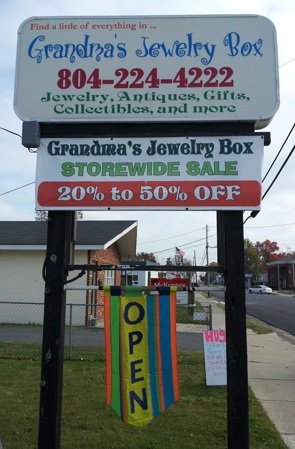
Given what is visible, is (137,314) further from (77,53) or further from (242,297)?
(77,53)

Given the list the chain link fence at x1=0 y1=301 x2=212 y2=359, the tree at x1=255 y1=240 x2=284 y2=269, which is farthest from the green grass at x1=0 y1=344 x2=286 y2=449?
the tree at x1=255 y1=240 x2=284 y2=269

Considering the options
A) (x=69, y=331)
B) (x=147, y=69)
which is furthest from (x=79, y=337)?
(x=147, y=69)

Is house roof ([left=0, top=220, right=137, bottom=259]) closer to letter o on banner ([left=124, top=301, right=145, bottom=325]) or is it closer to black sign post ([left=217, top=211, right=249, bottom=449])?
letter o on banner ([left=124, top=301, right=145, bottom=325])

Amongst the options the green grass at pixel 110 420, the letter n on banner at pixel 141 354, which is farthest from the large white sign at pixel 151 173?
the green grass at pixel 110 420

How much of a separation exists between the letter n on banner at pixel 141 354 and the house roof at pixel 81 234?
13108 mm

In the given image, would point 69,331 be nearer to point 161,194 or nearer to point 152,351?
point 152,351

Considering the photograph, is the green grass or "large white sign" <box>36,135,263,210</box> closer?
"large white sign" <box>36,135,263,210</box>

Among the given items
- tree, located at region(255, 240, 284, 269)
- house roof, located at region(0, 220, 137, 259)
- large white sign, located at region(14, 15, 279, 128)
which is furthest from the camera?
tree, located at region(255, 240, 284, 269)

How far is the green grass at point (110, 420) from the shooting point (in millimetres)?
5305

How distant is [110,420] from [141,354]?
2151 mm

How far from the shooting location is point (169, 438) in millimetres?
5465

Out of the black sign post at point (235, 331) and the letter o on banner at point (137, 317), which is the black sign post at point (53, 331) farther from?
the black sign post at point (235, 331)

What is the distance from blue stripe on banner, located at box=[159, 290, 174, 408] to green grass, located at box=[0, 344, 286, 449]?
119cm

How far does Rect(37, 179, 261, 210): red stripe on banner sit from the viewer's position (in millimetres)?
4363
